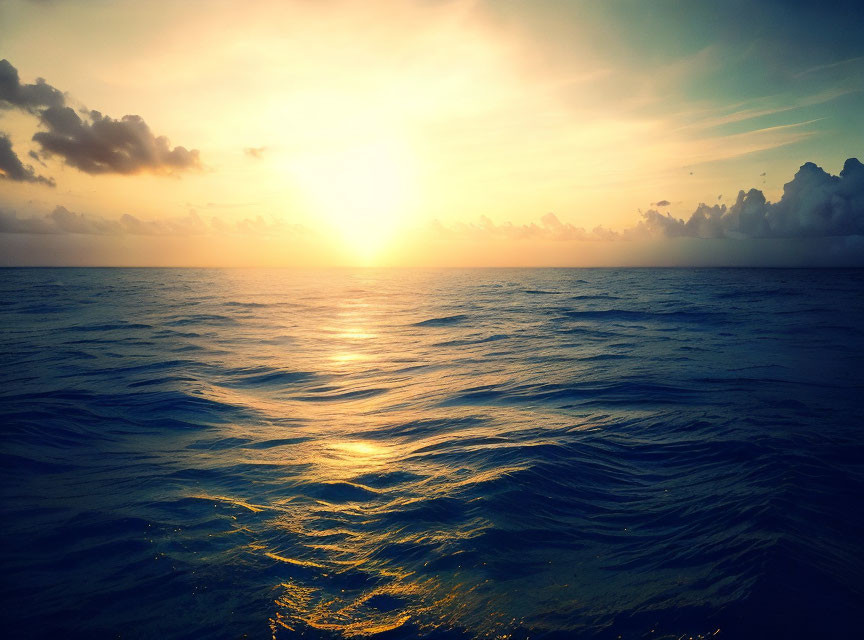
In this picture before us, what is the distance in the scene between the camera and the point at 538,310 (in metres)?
38.3

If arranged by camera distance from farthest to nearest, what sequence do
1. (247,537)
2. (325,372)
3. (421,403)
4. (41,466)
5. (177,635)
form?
(325,372)
(421,403)
(41,466)
(247,537)
(177,635)

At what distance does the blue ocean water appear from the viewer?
4.25m

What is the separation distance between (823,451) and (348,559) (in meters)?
8.64

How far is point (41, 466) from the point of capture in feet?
25.8

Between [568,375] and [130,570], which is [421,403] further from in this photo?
[130,570]

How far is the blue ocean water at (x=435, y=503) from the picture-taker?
4250 mm

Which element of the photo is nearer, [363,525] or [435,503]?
[363,525]

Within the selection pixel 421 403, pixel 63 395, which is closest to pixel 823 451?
pixel 421 403

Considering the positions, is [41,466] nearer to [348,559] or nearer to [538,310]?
[348,559]

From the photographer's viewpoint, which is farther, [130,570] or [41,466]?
[41,466]

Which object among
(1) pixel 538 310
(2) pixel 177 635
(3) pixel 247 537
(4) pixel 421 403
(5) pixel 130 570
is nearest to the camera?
(2) pixel 177 635

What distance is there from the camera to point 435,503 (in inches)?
248

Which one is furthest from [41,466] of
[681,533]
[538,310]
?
[538,310]

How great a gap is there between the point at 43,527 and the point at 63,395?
8.05m
